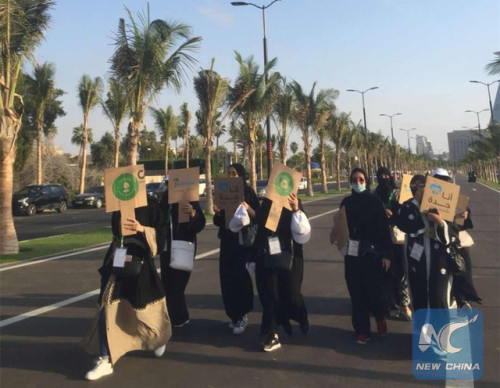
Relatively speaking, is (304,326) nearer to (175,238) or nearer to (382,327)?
(382,327)

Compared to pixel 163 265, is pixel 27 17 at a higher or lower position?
higher

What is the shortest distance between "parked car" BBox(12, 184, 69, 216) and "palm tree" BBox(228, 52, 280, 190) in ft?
38.9

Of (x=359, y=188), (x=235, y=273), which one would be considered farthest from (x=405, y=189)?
(x=235, y=273)

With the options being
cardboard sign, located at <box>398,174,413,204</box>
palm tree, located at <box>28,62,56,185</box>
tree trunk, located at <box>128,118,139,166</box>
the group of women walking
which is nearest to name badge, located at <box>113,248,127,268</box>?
the group of women walking

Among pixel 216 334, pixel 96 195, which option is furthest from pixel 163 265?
pixel 96 195

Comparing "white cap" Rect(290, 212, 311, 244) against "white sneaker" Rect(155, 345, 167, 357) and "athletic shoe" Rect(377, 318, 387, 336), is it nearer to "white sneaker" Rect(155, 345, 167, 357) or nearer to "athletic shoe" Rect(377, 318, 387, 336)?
"athletic shoe" Rect(377, 318, 387, 336)

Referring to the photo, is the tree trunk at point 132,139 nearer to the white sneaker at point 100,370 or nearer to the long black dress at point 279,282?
the long black dress at point 279,282

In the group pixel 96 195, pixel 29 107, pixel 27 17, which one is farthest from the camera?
pixel 29 107

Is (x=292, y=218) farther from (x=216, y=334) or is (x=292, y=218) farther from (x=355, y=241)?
(x=216, y=334)

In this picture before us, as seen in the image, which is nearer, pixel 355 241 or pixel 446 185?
pixel 446 185

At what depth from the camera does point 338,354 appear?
4.36 m

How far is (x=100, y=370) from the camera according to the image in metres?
3.93

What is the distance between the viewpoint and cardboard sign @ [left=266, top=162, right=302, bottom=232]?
4457 millimetres

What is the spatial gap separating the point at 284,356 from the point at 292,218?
130 cm
